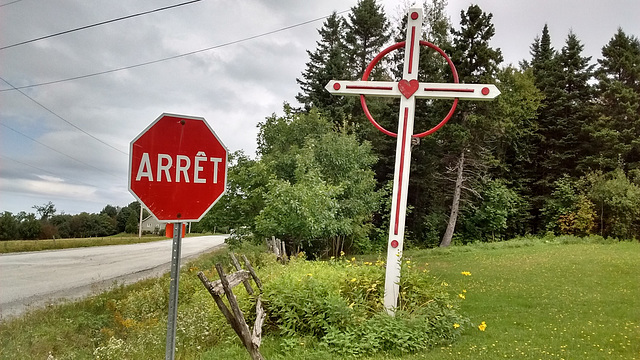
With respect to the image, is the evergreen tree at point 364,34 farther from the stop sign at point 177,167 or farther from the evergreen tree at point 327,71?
the stop sign at point 177,167

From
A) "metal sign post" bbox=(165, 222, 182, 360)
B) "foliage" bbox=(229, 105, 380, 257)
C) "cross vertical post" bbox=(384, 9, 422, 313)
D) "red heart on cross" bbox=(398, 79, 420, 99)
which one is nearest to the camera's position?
"metal sign post" bbox=(165, 222, 182, 360)

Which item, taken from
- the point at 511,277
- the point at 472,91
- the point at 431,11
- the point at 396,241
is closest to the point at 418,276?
the point at 396,241

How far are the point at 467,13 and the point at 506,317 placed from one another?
16.2 meters

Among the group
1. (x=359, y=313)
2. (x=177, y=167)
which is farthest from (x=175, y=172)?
(x=359, y=313)

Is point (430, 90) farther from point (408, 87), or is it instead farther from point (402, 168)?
point (402, 168)

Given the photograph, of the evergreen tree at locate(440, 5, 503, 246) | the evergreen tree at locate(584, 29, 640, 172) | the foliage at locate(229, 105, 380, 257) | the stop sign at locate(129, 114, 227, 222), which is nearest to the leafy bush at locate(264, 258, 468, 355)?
the stop sign at locate(129, 114, 227, 222)

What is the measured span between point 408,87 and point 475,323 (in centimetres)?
363

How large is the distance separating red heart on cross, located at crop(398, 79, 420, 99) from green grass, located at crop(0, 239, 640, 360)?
135 inches

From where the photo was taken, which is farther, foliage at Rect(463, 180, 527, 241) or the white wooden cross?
foliage at Rect(463, 180, 527, 241)

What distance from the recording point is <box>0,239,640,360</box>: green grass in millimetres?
4508

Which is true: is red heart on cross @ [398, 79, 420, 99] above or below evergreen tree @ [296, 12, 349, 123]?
below

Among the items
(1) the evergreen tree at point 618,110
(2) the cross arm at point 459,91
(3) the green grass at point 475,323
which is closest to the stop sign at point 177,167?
(3) the green grass at point 475,323

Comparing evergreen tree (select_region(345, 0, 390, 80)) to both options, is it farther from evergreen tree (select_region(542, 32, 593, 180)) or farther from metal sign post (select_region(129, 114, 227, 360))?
metal sign post (select_region(129, 114, 227, 360))

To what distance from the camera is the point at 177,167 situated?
2289 mm
